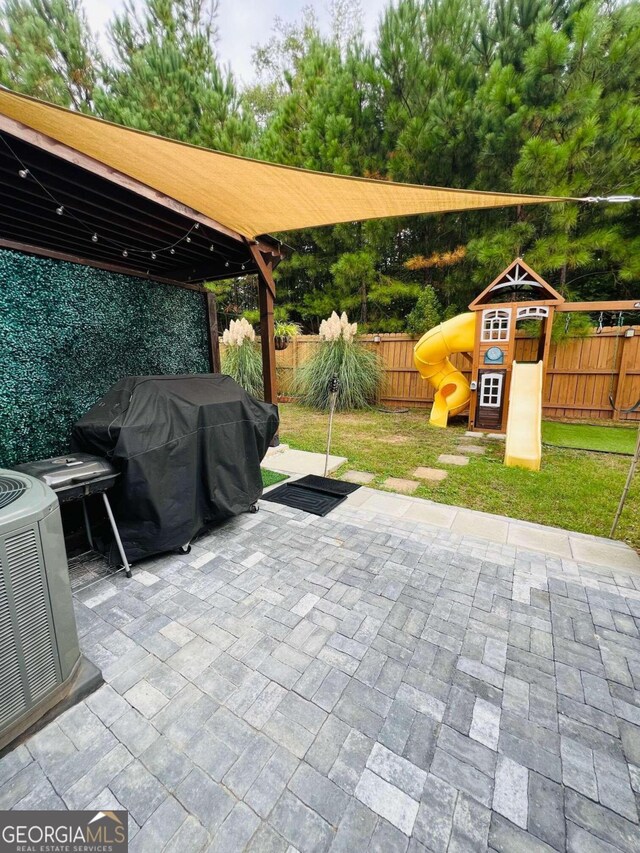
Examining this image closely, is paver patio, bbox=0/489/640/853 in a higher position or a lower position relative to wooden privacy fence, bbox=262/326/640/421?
lower

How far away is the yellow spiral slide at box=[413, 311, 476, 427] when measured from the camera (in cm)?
673

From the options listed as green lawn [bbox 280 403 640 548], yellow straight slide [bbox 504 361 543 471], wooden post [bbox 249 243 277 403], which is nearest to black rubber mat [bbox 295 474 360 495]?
green lawn [bbox 280 403 640 548]

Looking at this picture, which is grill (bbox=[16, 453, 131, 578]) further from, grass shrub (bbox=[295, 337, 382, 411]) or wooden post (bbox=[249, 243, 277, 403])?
grass shrub (bbox=[295, 337, 382, 411])

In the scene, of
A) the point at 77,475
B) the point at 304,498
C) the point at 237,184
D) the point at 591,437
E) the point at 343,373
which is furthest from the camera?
the point at 343,373

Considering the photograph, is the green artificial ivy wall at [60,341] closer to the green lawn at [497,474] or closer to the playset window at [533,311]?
the green lawn at [497,474]

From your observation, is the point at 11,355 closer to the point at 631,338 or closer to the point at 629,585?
the point at 629,585

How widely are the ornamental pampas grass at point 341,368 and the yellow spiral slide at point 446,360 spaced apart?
4.92 feet

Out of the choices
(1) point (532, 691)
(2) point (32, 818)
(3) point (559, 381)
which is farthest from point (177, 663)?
(3) point (559, 381)

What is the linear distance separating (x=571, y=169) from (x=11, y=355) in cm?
941

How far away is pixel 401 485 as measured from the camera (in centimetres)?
404

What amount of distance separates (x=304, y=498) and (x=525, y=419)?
3.49m

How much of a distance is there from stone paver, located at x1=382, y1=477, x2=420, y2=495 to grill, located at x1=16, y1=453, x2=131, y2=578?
2.64m

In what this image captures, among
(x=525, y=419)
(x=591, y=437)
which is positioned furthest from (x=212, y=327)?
(x=591, y=437)

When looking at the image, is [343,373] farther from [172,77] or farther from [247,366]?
[172,77]
